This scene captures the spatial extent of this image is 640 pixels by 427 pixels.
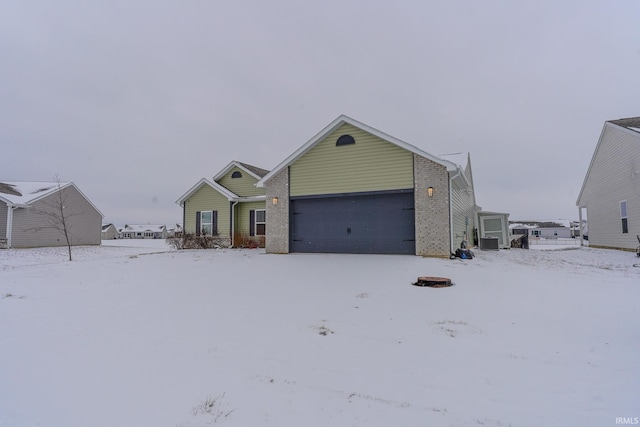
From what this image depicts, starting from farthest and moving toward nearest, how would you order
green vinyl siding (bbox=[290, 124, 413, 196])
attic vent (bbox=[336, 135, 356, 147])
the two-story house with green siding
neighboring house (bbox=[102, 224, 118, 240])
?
neighboring house (bbox=[102, 224, 118, 240]) < the two-story house with green siding < attic vent (bbox=[336, 135, 356, 147]) < green vinyl siding (bbox=[290, 124, 413, 196])

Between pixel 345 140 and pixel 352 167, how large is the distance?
1.14m

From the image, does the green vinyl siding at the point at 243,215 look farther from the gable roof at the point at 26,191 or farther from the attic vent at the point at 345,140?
the gable roof at the point at 26,191

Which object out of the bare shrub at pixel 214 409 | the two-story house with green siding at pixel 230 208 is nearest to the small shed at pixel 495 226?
the two-story house with green siding at pixel 230 208

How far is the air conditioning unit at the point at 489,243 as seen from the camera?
1748 centimetres

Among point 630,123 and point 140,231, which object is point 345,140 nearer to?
point 630,123

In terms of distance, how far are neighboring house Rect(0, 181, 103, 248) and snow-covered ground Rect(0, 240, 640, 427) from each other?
20.4 metres

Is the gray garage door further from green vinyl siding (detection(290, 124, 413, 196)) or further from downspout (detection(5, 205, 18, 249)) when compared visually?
downspout (detection(5, 205, 18, 249))

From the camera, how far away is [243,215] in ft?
63.5

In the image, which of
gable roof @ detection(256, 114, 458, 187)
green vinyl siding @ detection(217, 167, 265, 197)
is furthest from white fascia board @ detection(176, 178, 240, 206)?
gable roof @ detection(256, 114, 458, 187)

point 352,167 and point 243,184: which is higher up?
point 243,184

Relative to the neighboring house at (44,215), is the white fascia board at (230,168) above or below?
above

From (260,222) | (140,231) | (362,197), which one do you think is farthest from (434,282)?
(140,231)

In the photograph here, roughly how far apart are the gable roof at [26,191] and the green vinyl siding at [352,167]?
2035 centimetres

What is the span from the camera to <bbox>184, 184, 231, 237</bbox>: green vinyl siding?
19109 millimetres
